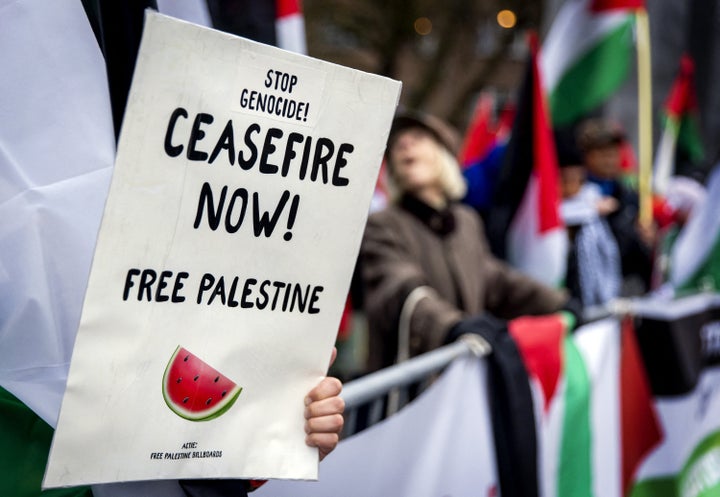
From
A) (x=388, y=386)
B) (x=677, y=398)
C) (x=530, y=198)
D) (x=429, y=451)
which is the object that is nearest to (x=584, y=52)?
(x=530, y=198)

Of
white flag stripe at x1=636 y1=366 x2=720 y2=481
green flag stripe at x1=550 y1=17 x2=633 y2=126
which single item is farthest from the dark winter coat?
green flag stripe at x1=550 y1=17 x2=633 y2=126

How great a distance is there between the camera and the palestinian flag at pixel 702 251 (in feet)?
15.7

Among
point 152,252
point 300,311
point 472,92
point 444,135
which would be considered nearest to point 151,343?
point 152,252

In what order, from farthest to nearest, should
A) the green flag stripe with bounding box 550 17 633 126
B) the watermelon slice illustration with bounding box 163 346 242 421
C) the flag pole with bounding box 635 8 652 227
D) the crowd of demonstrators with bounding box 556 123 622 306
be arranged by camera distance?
the flag pole with bounding box 635 8 652 227, the green flag stripe with bounding box 550 17 633 126, the crowd of demonstrators with bounding box 556 123 622 306, the watermelon slice illustration with bounding box 163 346 242 421

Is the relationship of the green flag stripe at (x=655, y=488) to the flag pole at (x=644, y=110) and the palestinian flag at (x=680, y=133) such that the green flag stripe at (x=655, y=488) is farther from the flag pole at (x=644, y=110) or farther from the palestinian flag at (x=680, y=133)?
the palestinian flag at (x=680, y=133)

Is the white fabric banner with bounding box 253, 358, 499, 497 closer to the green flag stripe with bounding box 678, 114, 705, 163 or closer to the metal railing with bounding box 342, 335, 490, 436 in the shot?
the metal railing with bounding box 342, 335, 490, 436

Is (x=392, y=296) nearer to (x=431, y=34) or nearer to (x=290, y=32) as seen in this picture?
(x=290, y=32)

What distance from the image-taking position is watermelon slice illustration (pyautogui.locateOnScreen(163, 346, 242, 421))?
4.81ft

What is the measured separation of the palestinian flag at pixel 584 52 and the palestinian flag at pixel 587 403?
2.00 meters

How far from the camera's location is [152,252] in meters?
1.40

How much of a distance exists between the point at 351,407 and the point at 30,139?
1.15m

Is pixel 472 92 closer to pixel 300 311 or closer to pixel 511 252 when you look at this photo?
pixel 511 252

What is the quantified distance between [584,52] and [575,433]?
2944 millimetres

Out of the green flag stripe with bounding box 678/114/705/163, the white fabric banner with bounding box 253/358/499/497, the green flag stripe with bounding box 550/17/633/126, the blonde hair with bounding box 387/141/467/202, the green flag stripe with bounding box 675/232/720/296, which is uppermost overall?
the green flag stripe with bounding box 678/114/705/163
